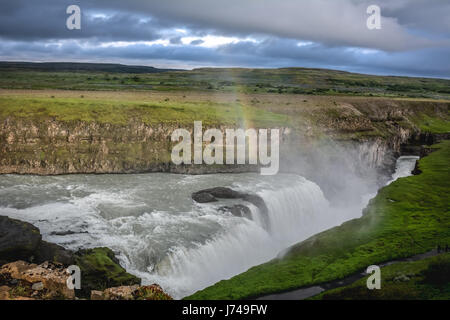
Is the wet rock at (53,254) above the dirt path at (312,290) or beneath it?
above

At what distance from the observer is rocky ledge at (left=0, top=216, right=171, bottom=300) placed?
2136 centimetres

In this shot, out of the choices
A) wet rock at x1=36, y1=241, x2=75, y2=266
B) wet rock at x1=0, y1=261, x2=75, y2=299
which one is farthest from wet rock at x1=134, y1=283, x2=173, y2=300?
wet rock at x1=36, y1=241, x2=75, y2=266

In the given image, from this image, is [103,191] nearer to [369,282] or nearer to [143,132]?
[143,132]

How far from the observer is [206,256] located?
30.9 meters

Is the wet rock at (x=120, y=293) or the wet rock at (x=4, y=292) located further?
the wet rock at (x=120, y=293)

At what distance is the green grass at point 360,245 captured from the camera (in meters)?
26.3

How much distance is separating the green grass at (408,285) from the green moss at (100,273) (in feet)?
40.6

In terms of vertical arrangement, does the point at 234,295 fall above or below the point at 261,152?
below

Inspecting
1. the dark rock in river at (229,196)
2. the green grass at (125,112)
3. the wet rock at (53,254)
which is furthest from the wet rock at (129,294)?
the green grass at (125,112)

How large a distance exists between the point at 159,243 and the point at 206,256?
12.8 ft

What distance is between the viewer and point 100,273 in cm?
2533

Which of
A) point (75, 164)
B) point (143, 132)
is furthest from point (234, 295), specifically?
point (143, 132)

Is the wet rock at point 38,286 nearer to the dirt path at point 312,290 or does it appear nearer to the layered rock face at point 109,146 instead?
the dirt path at point 312,290

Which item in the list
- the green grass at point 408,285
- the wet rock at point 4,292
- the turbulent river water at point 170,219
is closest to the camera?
the wet rock at point 4,292
